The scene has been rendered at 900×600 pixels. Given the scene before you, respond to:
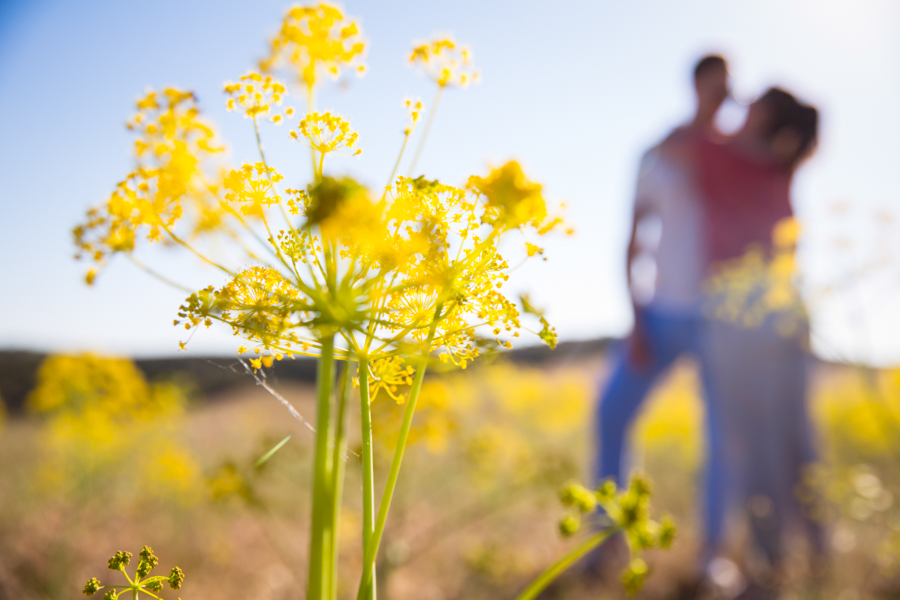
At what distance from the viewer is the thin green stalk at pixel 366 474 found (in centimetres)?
58

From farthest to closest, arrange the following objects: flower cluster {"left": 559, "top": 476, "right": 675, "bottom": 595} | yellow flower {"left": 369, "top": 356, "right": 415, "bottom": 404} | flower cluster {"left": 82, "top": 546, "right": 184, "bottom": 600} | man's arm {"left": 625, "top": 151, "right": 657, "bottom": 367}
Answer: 1. man's arm {"left": 625, "top": 151, "right": 657, "bottom": 367}
2. flower cluster {"left": 559, "top": 476, "right": 675, "bottom": 595}
3. yellow flower {"left": 369, "top": 356, "right": 415, "bottom": 404}
4. flower cluster {"left": 82, "top": 546, "right": 184, "bottom": 600}

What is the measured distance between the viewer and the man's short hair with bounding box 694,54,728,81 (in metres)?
3.45

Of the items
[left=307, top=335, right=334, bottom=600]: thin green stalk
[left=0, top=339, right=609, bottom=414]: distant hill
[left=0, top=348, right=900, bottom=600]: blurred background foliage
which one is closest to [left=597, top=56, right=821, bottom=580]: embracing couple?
[left=0, top=348, right=900, bottom=600]: blurred background foliage

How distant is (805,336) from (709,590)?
1.81 m

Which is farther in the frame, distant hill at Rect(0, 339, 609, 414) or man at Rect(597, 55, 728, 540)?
distant hill at Rect(0, 339, 609, 414)

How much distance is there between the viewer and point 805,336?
3.10 meters

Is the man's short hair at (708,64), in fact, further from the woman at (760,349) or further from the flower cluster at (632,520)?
the flower cluster at (632,520)

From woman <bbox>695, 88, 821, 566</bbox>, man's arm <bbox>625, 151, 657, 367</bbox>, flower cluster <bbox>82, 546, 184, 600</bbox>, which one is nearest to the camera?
flower cluster <bbox>82, 546, 184, 600</bbox>

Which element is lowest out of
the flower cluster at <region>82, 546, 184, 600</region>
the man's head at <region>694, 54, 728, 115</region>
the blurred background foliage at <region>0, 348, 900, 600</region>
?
the blurred background foliage at <region>0, 348, 900, 600</region>

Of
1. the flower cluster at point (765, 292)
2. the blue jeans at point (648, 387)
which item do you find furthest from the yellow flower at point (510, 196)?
the blue jeans at point (648, 387)

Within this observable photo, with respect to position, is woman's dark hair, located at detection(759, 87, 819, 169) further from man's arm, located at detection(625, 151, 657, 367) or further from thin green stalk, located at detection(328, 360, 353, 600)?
thin green stalk, located at detection(328, 360, 353, 600)

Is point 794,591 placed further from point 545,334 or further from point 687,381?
point 687,381

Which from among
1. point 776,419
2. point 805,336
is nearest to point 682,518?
point 776,419

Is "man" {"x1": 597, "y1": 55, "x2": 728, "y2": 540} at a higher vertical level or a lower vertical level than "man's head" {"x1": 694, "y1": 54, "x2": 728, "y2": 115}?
lower
